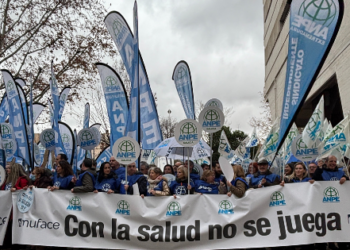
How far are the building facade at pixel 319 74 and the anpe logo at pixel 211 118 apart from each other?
336cm

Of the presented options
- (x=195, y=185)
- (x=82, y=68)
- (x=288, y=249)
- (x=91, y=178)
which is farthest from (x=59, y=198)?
(x=82, y=68)

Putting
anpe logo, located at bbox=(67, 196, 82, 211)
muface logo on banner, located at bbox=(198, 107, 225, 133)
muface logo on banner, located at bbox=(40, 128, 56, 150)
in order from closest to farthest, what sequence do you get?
anpe logo, located at bbox=(67, 196, 82, 211), muface logo on banner, located at bbox=(198, 107, 225, 133), muface logo on banner, located at bbox=(40, 128, 56, 150)

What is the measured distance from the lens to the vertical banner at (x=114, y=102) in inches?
393

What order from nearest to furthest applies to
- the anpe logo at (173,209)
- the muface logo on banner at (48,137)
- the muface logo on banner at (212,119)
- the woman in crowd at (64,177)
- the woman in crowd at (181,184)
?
the anpe logo at (173,209), the woman in crowd at (181,184), the woman in crowd at (64,177), the muface logo on banner at (212,119), the muface logo on banner at (48,137)

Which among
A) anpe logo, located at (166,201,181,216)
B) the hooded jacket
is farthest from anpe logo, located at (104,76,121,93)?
anpe logo, located at (166,201,181,216)

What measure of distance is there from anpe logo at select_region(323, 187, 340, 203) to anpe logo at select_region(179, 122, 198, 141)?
2.43m

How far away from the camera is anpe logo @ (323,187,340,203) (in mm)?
6906

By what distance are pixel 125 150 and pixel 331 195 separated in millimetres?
3599

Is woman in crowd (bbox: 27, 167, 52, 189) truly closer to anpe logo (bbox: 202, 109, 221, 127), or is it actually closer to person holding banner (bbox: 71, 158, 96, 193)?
person holding banner (bbox: 71, 158, 96, 193)

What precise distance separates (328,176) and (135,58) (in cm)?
458

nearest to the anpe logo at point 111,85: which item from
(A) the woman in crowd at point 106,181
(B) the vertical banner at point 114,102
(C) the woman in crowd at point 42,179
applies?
(B) the vertical banner at point 114,102

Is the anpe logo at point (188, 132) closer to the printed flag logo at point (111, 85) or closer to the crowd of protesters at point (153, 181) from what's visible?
the crowd of protesters at point (153, 181)

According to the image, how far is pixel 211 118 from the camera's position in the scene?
859 centimetres

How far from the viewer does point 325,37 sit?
21.4ft
